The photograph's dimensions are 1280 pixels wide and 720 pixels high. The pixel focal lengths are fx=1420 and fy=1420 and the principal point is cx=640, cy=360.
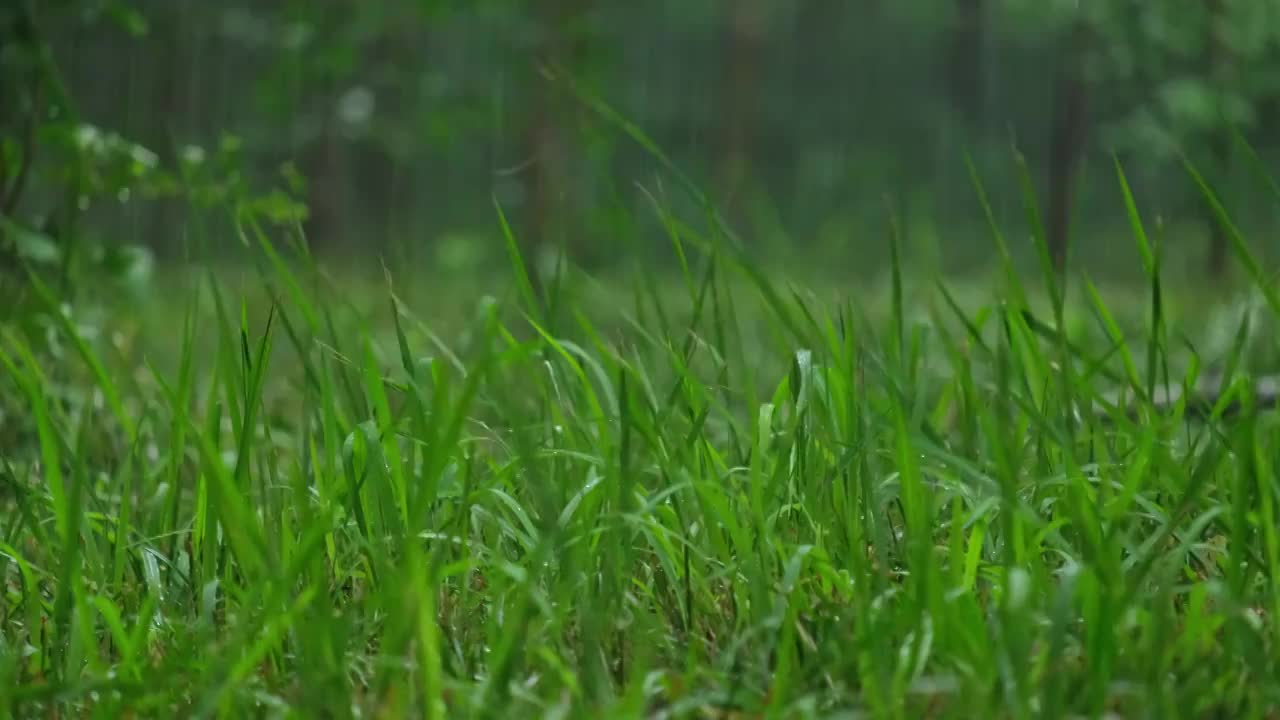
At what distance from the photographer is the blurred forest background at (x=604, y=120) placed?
242 centimetres

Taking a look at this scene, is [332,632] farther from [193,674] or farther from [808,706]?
[808,706]

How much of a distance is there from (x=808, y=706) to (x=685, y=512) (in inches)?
18.3

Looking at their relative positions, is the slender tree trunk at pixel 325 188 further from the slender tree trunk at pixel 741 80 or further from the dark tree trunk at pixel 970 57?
the dark tree trunk at pixel 970 57

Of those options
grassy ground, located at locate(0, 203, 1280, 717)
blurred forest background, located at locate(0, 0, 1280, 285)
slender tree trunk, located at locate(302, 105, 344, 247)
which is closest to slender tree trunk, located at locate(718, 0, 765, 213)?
blurred forest background, located at locate(0, 0, 1280, 285)

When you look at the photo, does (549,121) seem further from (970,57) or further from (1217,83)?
(970,57)

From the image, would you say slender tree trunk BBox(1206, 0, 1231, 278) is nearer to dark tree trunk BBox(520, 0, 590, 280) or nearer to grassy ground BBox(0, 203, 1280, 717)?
dark tree trunk BBox(520, 0, 590, 280)

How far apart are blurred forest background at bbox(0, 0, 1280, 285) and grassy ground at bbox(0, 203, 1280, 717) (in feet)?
0.69

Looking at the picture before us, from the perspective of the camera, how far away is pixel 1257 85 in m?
5.87

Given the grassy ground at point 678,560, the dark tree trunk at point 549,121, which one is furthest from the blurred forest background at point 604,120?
the grassy ground at point 678,560

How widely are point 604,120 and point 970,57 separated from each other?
12710 mm

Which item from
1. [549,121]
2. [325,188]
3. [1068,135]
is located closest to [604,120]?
[549,121]

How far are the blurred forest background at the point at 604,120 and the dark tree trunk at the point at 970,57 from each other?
11cm

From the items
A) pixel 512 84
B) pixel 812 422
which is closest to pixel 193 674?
pixel 812 422

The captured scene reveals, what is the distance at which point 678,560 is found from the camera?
4.47ft
